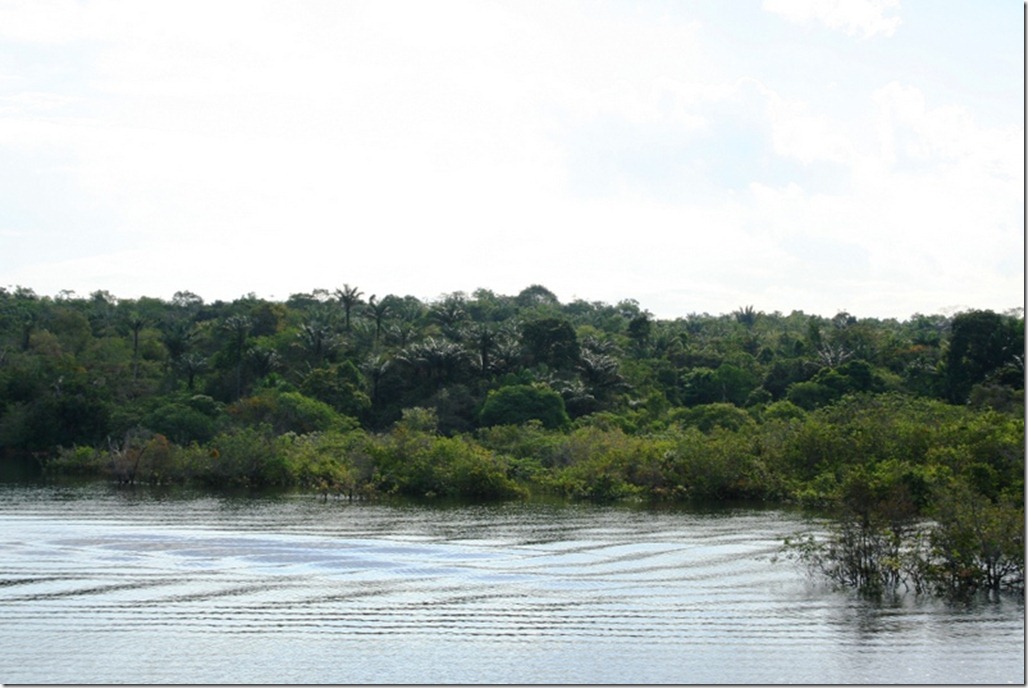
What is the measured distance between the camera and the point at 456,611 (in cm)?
2823

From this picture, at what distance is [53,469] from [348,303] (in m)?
33.5

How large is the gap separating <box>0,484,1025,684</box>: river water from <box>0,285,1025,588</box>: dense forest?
12.4 ft

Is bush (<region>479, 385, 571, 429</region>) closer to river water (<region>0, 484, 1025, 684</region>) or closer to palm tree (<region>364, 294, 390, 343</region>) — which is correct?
palm tree (<region>364, 294, 390, 343</region>)

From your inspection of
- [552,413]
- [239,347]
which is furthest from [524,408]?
[239,347]

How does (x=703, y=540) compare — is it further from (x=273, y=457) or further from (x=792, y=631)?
(x=273, y=457)

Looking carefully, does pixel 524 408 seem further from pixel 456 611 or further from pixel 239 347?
pixel 456 611

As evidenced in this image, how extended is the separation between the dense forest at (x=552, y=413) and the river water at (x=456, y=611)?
12.4ft

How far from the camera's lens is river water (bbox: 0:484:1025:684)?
23281mm

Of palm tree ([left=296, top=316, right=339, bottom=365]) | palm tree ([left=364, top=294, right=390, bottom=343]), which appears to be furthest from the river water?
palm tree ([left=364, top=294, right=390, bottom=343])

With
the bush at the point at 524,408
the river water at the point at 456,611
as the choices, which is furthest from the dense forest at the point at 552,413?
the river water at the point at 456,611

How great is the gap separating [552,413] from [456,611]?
43973mm

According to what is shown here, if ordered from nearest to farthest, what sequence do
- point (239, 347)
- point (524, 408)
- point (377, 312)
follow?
point (524, 408)
point (239, 347)
point (377, 312)

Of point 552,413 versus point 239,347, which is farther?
point 239,347

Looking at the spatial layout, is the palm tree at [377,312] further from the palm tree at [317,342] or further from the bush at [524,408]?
the bush at [524,408]
